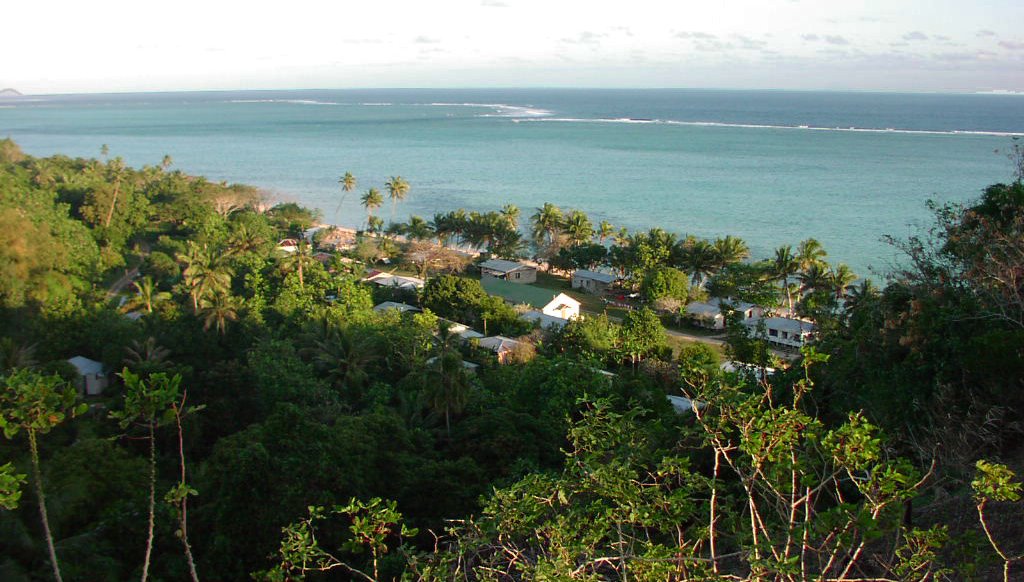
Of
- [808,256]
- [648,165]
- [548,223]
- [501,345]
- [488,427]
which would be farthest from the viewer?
[648,165]

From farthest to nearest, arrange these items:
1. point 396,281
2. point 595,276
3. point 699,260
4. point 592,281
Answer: point 595,276, point 592,281, point 699,260, point 396,281

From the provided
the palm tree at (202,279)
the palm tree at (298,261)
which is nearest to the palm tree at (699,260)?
the palm tree at (298,261)

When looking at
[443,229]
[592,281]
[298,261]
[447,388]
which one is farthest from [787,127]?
[447,388]

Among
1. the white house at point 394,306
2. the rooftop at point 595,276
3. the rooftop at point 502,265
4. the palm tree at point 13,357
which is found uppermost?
the palm tree at point 13,357

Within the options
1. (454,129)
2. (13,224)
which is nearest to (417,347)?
(13,224)

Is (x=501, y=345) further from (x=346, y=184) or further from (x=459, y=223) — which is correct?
(x=346, y=184)

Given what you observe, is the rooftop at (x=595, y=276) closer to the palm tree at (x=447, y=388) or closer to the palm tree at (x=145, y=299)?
the palm tree at (x=145, y=299)
